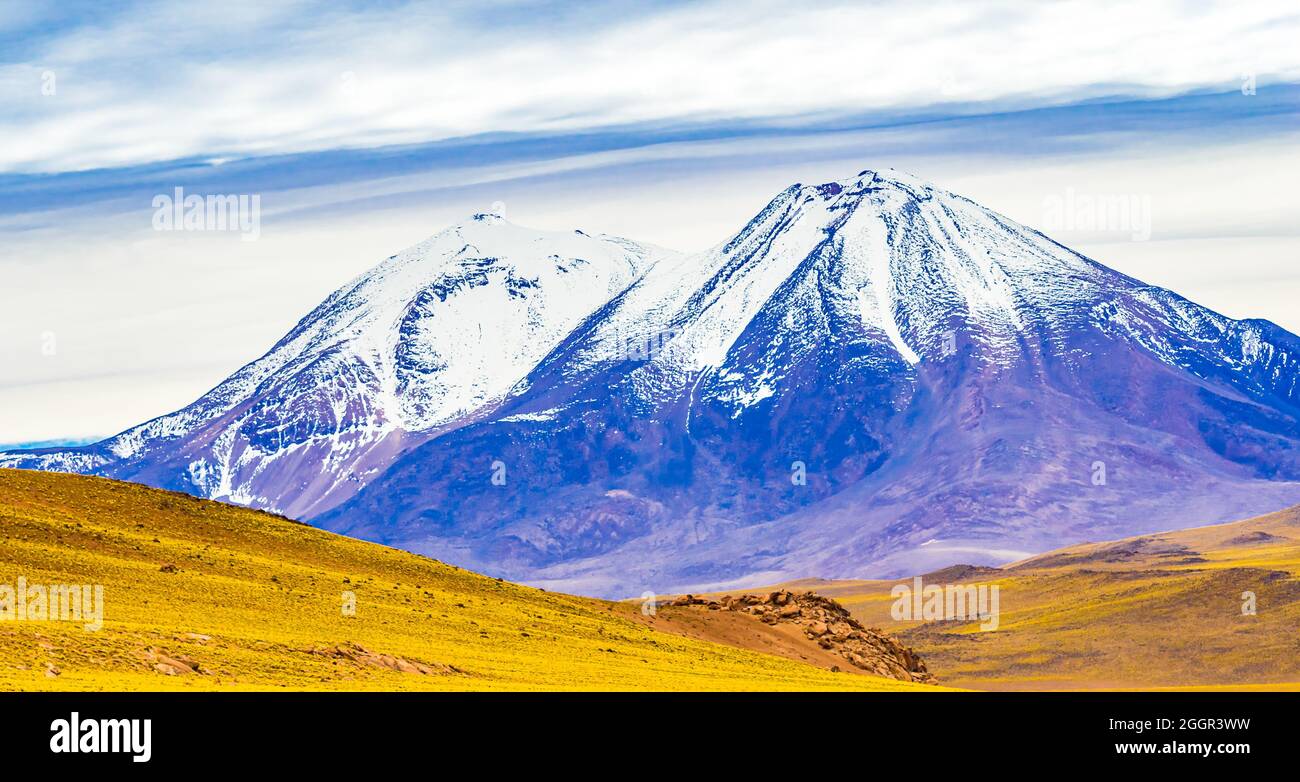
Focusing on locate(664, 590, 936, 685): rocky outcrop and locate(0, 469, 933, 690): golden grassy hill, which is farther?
locate(664, 590, 936, 685): rocky outcrop

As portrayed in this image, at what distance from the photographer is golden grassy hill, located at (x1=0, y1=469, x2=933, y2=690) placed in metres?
56.9

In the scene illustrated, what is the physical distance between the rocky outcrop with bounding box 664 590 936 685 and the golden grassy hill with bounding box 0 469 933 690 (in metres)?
7.93

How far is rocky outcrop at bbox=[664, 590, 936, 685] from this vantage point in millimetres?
99500

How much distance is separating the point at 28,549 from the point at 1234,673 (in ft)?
410

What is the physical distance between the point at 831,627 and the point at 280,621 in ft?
124

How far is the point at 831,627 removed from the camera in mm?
102188

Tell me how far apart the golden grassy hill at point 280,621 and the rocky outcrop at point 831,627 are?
793cm

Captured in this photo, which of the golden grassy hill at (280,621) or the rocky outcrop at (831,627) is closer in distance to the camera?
the golden grassy hill at (280,621)

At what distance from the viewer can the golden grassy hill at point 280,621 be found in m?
56.9
